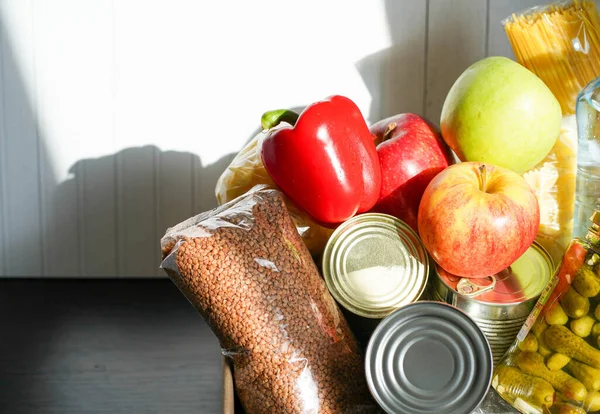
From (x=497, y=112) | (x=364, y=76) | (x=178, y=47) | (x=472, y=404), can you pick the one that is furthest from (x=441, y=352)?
(x=178, y=47)

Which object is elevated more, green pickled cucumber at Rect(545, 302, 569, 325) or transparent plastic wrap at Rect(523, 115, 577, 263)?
transparent plastic wrap at Rect(523, 115, 577, 263)

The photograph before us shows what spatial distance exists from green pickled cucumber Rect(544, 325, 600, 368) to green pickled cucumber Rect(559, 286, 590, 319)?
0.08 feet

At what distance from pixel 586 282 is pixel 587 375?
116 millimetres

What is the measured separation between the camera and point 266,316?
0.91m

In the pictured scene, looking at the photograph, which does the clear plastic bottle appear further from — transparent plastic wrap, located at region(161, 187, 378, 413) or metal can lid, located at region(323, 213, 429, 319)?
transparent plastic wrap, located at region(161, 187, 378, 413)

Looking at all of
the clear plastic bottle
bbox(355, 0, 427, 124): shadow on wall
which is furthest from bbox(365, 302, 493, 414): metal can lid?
bbox(355, 0, 427, 124): shadow on wall

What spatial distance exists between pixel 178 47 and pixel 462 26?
1.89ft

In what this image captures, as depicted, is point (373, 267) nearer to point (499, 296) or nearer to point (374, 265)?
point (374, 265)

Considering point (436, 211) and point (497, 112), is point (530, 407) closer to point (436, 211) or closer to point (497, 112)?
point (436, 211)

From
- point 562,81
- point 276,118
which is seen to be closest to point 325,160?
point 276,118

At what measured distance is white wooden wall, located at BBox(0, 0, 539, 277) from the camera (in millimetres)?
1404

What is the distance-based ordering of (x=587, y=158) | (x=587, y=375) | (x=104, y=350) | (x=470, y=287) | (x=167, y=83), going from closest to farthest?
(x=587, y=375) → (x=470, y=287) → (x=587, y=158) → (x=104, y=350) → (x=167, y=83)

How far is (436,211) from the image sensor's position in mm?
977

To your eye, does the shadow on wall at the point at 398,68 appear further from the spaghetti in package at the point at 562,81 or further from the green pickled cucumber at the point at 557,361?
the green pickled cucumber at the point at 557,361
